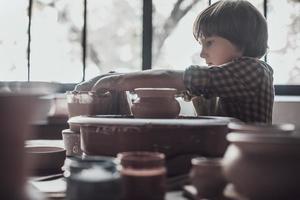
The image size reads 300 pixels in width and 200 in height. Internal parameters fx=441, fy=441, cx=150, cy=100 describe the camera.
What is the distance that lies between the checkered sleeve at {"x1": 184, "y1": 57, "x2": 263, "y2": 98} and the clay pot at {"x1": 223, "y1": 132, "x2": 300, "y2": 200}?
778 mm

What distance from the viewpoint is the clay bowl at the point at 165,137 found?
0.97 meters

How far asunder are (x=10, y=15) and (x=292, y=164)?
2.66m

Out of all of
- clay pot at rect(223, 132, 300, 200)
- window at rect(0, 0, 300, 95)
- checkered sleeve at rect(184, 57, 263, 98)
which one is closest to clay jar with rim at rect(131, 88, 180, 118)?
checkered sleeve at rect(184, 57, 263, 98)

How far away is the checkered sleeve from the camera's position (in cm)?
144

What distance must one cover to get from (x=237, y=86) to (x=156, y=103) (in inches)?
17.8

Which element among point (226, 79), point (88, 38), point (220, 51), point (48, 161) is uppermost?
point (88, 38)

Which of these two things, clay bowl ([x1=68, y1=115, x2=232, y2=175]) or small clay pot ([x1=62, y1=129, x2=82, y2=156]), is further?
small clay pot ([x1=62, y1=129, x2=82, y2=156])

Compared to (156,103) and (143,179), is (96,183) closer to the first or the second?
(143,179)

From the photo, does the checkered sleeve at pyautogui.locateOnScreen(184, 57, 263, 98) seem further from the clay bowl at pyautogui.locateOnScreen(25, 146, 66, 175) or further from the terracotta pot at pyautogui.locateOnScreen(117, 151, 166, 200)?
the terracotta pot at pyautogui.locateOnScreen(117, 151, 166, 200)

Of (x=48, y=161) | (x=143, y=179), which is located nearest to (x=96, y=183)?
(x=143, y=179)

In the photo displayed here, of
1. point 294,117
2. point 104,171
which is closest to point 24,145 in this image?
point 104,171

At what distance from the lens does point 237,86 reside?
4.97 ft

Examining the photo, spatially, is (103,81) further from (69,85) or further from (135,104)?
(69,85)

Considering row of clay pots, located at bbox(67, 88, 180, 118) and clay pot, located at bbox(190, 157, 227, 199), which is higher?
row of clay pots, located at bbox(67, 88, 180, 118)
